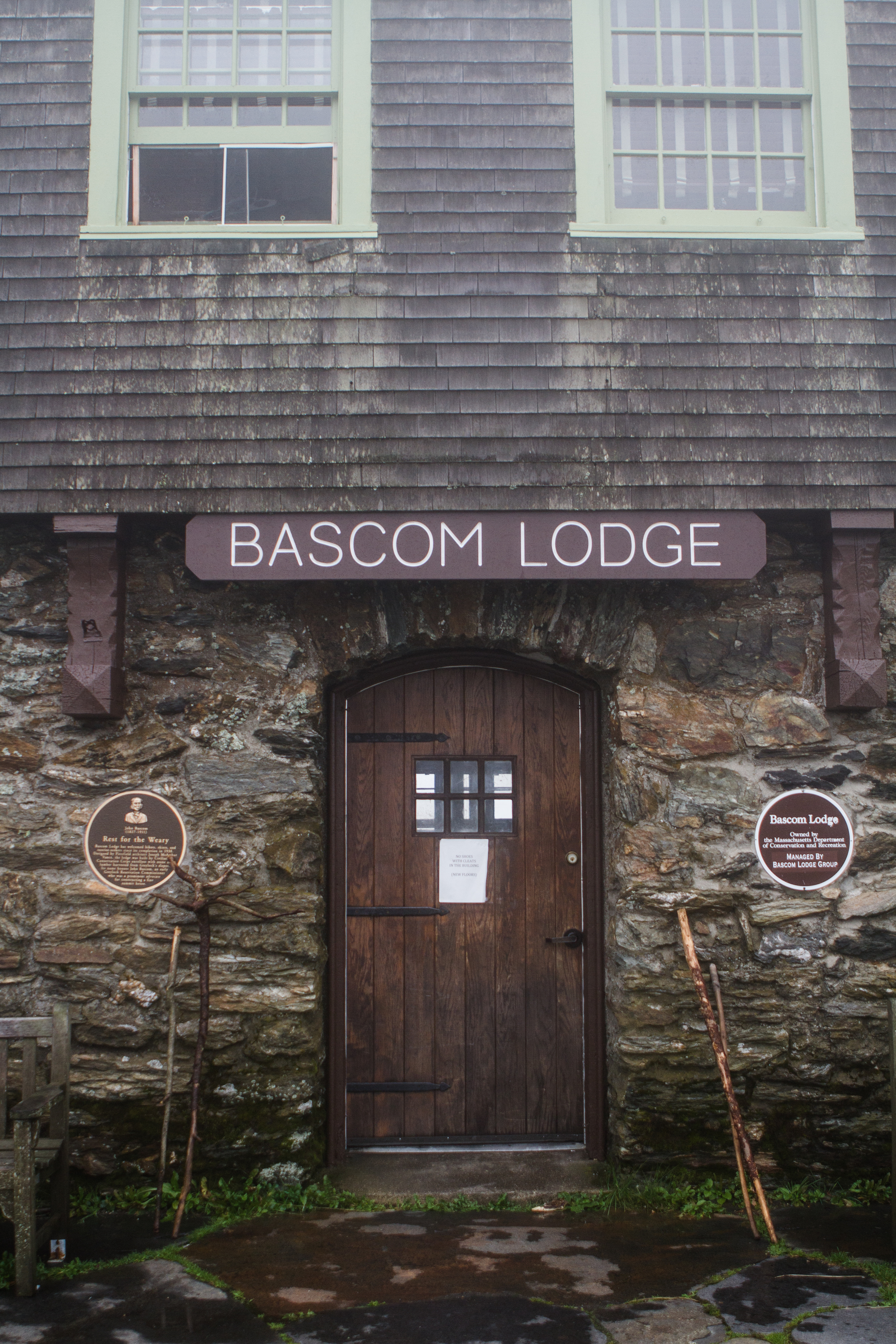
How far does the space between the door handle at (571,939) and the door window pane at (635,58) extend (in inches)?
155

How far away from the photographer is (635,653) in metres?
4.07

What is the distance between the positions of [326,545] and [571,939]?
6.83 feet

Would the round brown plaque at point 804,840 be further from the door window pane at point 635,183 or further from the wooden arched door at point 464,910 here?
the door window pane at point 635,183

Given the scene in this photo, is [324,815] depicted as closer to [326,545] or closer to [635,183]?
[326,545]

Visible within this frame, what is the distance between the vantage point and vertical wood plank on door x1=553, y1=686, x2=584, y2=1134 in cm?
420

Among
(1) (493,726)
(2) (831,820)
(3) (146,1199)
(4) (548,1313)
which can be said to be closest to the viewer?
(4) (548,1313)

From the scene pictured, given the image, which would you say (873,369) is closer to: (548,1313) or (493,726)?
(493,726)

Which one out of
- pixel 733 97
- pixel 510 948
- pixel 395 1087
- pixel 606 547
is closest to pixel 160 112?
pixel 733 97

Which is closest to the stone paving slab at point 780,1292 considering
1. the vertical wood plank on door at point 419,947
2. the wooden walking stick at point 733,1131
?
the wooden walking stick at point 733,1131

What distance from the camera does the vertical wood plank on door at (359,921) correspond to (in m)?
4.18

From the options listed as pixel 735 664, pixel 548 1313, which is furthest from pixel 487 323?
pixel 548 1313

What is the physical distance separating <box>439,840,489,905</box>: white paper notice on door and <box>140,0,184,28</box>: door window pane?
157 inches

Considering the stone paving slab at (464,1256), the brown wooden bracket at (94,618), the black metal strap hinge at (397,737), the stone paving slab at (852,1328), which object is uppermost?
the brown wooden bracket at (94,618)

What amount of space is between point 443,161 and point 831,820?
3379 millimetres
